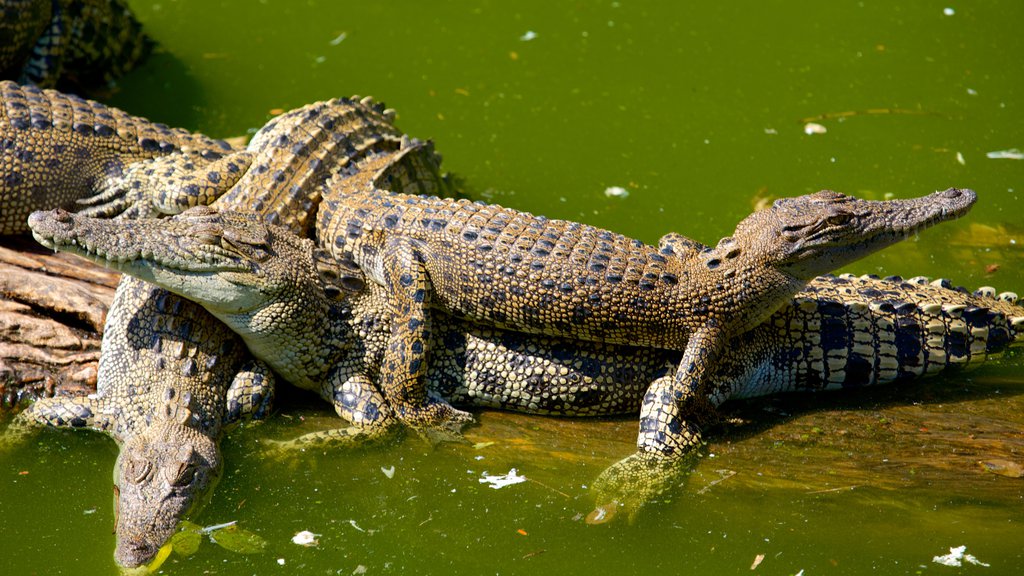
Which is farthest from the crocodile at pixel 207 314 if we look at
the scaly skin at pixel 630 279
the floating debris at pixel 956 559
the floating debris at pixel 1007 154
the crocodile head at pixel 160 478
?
the floating debris at pixel 1007 154

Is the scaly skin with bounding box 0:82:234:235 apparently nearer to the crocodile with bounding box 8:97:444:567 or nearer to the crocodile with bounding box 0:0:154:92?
the crocodile with bounding box 8:97:444:567

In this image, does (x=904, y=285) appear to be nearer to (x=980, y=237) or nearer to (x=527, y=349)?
(x=980, y=237)

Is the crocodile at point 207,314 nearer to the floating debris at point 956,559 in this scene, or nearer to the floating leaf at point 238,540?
the floating leaf at point 238,540

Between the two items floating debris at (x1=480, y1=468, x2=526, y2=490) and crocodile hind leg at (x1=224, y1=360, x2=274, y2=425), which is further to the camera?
crocodile hind leg at (x1=224, y1=360, x2=274, y2=425)

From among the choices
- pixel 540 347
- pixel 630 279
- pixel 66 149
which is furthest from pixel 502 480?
pixel 66 149

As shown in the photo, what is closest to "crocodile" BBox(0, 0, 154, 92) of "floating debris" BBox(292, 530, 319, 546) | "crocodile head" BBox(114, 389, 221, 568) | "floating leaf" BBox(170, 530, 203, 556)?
"crocodile head" BBox(114, 389, 221, 568)

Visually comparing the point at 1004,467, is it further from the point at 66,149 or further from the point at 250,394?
the point at 66,149

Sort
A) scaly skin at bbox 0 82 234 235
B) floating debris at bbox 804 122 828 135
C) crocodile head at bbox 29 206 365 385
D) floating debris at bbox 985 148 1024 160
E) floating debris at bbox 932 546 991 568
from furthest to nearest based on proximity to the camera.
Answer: floating debris at bbox 804 122 828 135, floating debris at bbox 985 148 1024 160, scaly skin at bbox 0 82 234 235, crocodile head at bbox 29 206 365 385, floating debris at bbox 932 546 991 568
